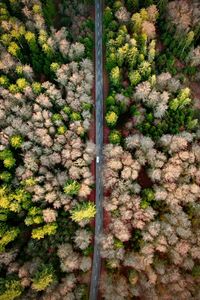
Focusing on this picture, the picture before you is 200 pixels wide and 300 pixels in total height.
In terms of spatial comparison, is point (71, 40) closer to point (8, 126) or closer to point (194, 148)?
point (8, 126)

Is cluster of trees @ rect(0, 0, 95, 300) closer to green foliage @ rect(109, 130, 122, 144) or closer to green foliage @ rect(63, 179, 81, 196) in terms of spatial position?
green foliage @ rect(63, 179, 81, 196)

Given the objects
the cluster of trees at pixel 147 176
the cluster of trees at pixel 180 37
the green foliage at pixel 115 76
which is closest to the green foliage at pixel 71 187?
the cluster of trees at pixel 147 176

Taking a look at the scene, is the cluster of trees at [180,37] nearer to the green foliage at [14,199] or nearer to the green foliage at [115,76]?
the green foliage at [115,76]

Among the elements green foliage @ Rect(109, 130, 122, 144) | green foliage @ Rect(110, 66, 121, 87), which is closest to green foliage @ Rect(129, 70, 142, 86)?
green foliage @ Rect(110, 66, 121, 87)

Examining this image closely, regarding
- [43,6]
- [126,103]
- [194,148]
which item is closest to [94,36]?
[43,6]

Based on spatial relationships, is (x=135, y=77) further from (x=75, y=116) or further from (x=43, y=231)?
(x=43, y=231)

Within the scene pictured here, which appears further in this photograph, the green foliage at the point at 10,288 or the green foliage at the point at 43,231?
the green foliage at the point at 43,231
